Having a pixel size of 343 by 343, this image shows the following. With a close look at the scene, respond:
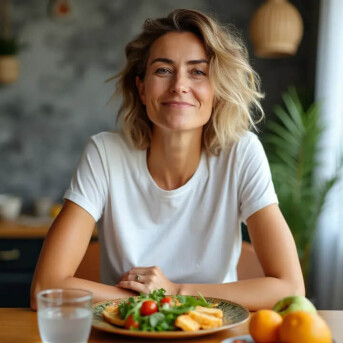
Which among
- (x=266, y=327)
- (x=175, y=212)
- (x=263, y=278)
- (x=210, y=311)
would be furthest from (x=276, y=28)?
(x=266, y=327)

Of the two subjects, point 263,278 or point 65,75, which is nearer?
point 263,278

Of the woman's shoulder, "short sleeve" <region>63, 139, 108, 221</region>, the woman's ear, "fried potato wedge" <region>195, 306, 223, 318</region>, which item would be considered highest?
the woman's ear

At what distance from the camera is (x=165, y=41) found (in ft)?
6.04

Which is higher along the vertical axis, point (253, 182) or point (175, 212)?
point (253, 182)

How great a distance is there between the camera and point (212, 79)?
1812mm

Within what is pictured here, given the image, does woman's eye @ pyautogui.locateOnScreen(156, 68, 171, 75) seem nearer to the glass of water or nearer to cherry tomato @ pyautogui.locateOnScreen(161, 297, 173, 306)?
cherry tomato @ pyautogui.locateOnScreen(161, 297, 173, 306)

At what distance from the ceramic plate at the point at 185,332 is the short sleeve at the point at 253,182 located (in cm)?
46

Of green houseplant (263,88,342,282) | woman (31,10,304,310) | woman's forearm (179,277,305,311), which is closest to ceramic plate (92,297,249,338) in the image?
woman's forearm (179,277,305,311)

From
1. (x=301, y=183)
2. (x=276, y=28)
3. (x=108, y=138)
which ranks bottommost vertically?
(x=301, y=183)

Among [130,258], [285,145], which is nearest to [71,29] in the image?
[285,145]

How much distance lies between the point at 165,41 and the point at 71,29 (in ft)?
7.51

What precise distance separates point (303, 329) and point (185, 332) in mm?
241

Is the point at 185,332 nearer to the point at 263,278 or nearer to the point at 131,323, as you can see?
the point at 131,323

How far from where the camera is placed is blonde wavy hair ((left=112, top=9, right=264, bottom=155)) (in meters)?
1.82
